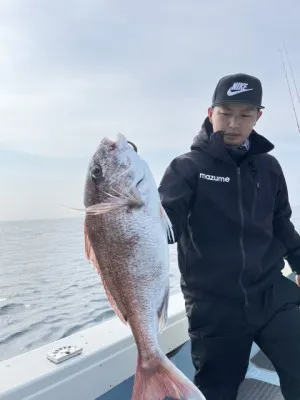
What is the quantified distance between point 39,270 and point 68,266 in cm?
70

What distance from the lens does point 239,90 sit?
7.43ft

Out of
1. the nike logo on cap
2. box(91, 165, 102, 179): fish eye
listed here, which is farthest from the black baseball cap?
box(91, 165, 102, 179): fish eye

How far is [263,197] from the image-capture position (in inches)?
92.6

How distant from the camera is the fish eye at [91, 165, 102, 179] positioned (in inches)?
56.9

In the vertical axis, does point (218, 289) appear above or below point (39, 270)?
above

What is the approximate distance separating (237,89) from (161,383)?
157 cm

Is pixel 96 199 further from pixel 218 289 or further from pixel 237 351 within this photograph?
pixel 237 351

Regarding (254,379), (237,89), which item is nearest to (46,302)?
(254,379)

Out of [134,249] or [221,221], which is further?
[221,221]

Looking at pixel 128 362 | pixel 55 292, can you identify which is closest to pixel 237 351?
pixel 128 362

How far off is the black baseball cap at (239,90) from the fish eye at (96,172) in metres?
1.12

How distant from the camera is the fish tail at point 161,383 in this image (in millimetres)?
1426

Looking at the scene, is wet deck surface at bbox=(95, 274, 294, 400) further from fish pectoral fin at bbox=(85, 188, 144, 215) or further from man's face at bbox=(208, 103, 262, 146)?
fish pectoral fin at bbox=(85, 188, 144, 215)

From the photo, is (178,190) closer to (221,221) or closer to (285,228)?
(221,221)
